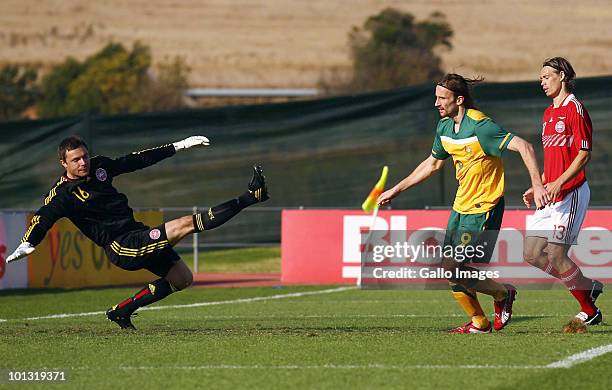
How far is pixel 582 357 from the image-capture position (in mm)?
9562

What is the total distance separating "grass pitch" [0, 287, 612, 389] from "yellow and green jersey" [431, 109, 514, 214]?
110cm

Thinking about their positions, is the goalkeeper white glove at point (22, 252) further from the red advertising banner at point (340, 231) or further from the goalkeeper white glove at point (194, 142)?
the red advertising banner at point (340, 231)

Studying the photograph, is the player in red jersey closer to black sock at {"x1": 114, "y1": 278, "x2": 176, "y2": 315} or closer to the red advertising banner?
black sock at {"x1": 114, "y1": 278, "x2": 176, "y2": 315}

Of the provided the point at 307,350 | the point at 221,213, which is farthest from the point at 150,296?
the point at 307,350

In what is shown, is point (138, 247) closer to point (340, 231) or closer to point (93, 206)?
point (93, 206)

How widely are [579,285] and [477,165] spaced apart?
133cm

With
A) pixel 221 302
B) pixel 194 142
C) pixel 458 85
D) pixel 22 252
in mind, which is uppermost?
pixel 458 85

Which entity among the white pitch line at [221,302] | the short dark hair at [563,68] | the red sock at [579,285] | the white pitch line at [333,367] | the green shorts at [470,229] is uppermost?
the short dark hair at [563,68]

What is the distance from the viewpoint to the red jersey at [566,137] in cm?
1120

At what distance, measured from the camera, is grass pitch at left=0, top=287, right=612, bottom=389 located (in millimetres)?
8750

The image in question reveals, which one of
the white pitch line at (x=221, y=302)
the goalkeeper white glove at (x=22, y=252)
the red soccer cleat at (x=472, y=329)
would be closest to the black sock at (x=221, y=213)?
the goalkeeper white glove at (x=22, y=252)

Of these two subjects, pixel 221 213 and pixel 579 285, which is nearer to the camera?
pixel 579 285

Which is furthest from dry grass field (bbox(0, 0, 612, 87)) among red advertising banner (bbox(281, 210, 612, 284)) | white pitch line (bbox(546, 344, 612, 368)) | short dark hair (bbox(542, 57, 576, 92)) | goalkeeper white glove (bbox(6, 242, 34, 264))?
white pitch line (bbox(546, 344, 612, 368))

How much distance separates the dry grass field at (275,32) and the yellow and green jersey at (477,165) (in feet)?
279
